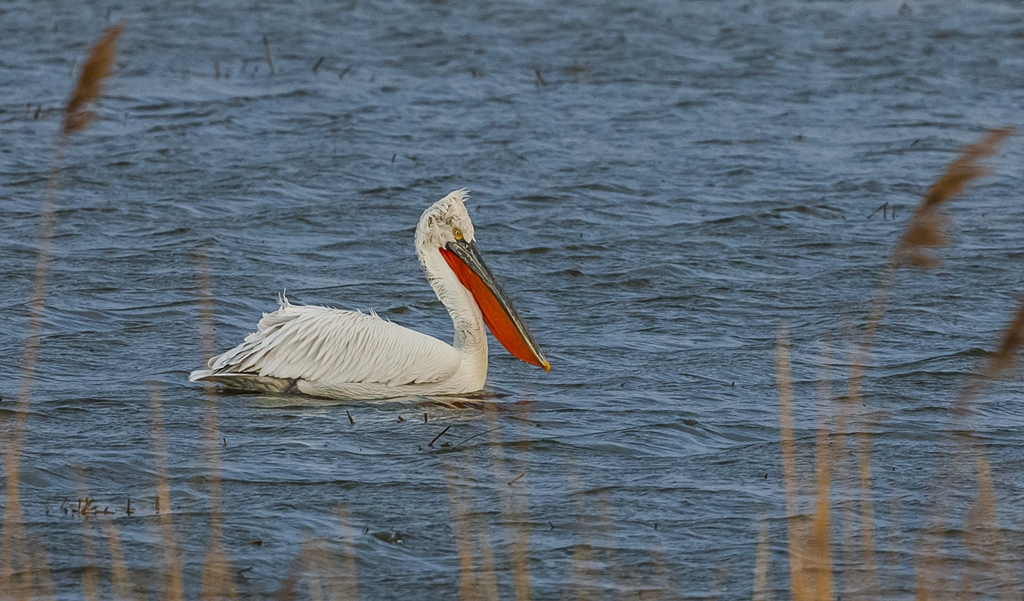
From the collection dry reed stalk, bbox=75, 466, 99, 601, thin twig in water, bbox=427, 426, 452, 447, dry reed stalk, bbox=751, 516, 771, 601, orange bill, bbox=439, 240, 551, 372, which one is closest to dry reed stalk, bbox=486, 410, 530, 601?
thin twig in water, bbox=427, 426, 452, 447

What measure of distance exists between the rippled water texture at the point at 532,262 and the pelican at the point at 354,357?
11cm

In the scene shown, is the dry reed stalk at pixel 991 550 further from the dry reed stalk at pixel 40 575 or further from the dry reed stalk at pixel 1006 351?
the dry reed stalk at pixel 40 575

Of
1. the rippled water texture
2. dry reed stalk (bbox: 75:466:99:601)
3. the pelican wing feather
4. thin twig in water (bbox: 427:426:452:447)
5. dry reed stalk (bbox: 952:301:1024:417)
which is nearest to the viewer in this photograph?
dry reed stalk (bbox: 952:301:1024:417)

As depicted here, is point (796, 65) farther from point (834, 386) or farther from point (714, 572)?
point (714, 572)

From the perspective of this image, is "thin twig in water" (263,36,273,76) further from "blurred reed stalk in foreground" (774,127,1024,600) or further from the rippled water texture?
"blurred reed stalk in foreground" (774,127,1024,600)

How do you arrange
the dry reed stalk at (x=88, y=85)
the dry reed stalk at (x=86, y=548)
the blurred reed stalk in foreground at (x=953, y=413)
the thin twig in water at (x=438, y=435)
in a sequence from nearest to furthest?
the blurred reed stalk in foreground at (x=953, y=413) → the dry reed stalk at (x=88, y=85) → the dry reed stalk at (x=86, y=548) → the thin twig in water at (x=438, y=435)

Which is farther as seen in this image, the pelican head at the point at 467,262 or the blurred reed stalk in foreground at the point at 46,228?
the pelican head at the point at 467,262

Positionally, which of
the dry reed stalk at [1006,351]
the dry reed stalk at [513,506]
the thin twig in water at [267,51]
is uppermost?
the dry reed stalk at [1006,351]

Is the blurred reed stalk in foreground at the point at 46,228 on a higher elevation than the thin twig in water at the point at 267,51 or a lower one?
higher

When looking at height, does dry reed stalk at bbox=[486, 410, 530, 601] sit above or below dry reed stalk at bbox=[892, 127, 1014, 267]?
below

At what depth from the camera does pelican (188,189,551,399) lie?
242 inches

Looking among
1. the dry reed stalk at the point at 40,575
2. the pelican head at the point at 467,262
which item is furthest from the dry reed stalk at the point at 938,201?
the pelican head at the point at 467,262

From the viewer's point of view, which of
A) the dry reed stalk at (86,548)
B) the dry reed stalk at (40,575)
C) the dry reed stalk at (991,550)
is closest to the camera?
the dry reed stalk at (86,548)

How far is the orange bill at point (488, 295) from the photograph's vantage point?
6.57 meters
